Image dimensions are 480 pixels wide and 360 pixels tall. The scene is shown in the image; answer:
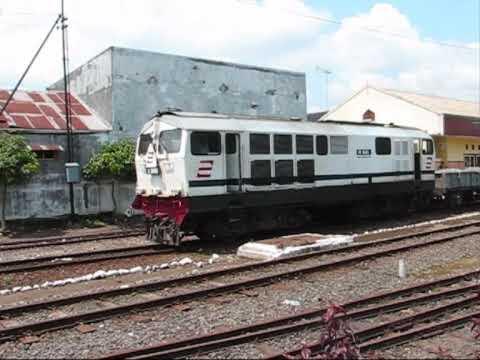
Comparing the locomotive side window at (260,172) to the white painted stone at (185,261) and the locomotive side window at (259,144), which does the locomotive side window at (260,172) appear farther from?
the white painted stone at (185,261)

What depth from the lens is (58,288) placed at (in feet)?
33.5

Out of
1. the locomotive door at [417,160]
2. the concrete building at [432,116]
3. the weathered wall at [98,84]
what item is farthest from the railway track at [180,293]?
the concrete building at [432,116]

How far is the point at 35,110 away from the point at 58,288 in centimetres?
1415

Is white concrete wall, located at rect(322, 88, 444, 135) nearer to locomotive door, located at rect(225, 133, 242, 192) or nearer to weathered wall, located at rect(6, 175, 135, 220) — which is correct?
weathered wall, located at rect(6, 175, 135, 220)

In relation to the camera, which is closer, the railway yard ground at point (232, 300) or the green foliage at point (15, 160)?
the railway yard ground at point (232, 300)

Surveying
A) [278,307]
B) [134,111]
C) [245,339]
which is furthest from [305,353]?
[134,111]

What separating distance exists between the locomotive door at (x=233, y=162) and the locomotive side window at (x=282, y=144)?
1249mm

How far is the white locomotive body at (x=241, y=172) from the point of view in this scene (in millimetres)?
13992

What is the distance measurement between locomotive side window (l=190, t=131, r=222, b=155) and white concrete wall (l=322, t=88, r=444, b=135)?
2204cm

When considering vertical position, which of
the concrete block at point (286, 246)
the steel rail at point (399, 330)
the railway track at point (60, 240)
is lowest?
the steel rail at point (399, 330)

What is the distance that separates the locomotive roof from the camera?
14.1 meters

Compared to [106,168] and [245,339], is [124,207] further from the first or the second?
[245,339]

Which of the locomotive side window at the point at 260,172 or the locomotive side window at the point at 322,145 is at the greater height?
the locomotive side window at the point at 322,145

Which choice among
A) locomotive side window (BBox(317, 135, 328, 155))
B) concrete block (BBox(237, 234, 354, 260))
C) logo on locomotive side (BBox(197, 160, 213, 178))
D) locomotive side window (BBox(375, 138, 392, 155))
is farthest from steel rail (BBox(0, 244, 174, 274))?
locomotive side window (BBox(375, 138, 392, 155))
